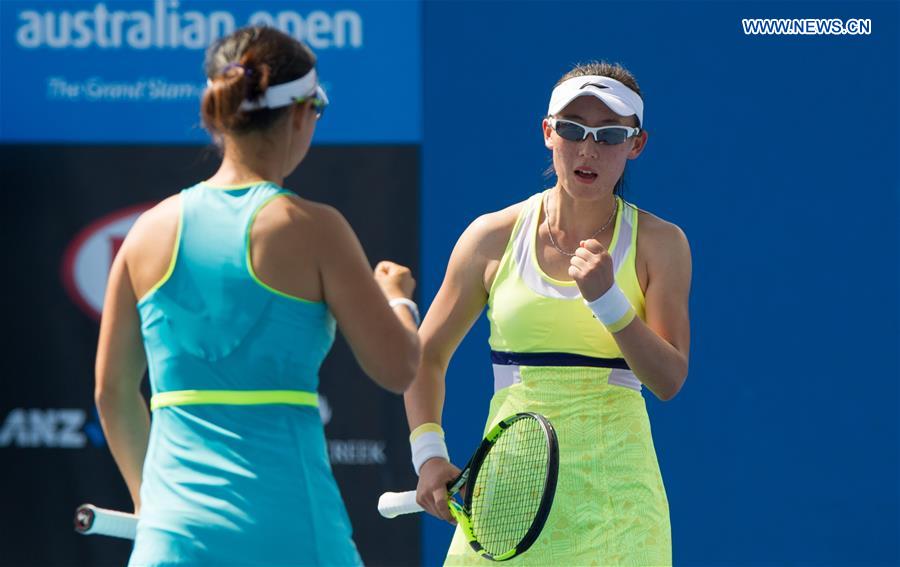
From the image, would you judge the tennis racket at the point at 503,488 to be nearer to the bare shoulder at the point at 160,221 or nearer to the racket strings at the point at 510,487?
the racket strings at the point at 510,487

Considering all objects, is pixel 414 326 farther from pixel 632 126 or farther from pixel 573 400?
pixel 632 126

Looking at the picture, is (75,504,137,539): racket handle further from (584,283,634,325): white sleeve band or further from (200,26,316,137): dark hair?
(584,283,634,325): white sleeve band

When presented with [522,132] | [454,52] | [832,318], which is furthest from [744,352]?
[454,52]

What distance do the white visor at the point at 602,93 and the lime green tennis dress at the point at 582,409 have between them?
0.27 metres

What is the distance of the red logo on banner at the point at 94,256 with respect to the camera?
5.25m

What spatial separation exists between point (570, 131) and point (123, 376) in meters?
1.24

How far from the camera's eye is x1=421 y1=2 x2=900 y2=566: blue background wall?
505 cm

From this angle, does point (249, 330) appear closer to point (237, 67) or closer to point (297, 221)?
point (297, 221)

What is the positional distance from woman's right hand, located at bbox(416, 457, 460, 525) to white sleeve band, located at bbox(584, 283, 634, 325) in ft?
1.73

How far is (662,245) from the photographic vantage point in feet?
10.3

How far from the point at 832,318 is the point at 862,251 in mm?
270

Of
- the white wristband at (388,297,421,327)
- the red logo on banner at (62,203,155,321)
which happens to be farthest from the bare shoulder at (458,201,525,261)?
the red logo on banner at (62,203,155,321)

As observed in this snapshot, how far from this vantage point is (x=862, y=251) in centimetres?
506

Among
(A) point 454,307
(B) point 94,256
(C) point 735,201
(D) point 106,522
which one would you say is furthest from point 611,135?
(B) point 94,256
